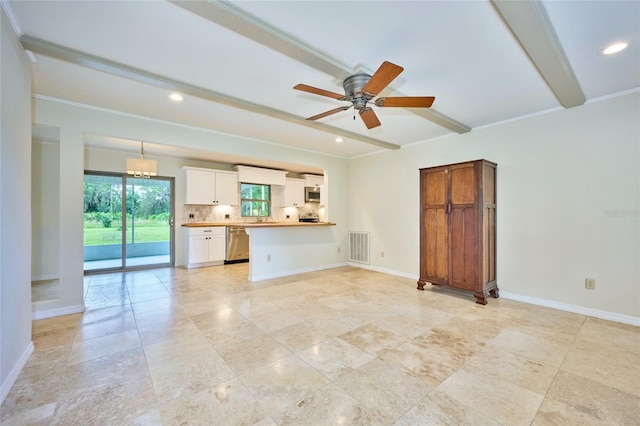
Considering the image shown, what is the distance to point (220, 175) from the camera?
625 centimetres

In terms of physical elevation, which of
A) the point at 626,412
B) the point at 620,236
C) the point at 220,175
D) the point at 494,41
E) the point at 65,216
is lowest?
the point at 626,412

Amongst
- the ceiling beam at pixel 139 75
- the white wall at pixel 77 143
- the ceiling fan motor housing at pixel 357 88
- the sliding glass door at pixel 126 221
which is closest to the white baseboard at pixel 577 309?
the ceiling fan motor housing at pixel 357 88

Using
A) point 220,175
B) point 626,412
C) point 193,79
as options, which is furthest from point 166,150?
point 626,412

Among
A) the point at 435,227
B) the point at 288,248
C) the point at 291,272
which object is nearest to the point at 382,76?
the point at 435,227

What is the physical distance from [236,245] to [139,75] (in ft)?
14.0

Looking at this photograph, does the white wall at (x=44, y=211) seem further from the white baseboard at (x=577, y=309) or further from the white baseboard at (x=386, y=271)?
the white baseboard at (x=577, y=309)

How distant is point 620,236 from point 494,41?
262cm

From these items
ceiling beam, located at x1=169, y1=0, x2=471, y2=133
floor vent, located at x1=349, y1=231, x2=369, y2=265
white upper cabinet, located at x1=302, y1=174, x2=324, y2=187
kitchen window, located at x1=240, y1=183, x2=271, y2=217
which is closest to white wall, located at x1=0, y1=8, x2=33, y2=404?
ceiling beam, located at x1=169, y1=0, x2=471, y2=133

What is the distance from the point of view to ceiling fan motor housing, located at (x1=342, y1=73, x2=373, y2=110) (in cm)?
235

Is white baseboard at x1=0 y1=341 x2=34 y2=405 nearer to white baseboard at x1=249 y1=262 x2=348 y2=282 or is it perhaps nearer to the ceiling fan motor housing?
white baseboard at x1=249 y1=262 x2=348 y2=282

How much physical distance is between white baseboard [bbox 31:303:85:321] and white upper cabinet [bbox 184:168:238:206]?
2.98m

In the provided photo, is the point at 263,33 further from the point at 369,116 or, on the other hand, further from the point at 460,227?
the point at 460,227

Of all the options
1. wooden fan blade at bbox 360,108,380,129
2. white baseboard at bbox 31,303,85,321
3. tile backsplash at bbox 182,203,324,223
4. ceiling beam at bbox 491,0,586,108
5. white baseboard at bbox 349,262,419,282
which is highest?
ceiling beam at bbox 491,0,586,108

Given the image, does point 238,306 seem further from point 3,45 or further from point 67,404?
point 3,45
